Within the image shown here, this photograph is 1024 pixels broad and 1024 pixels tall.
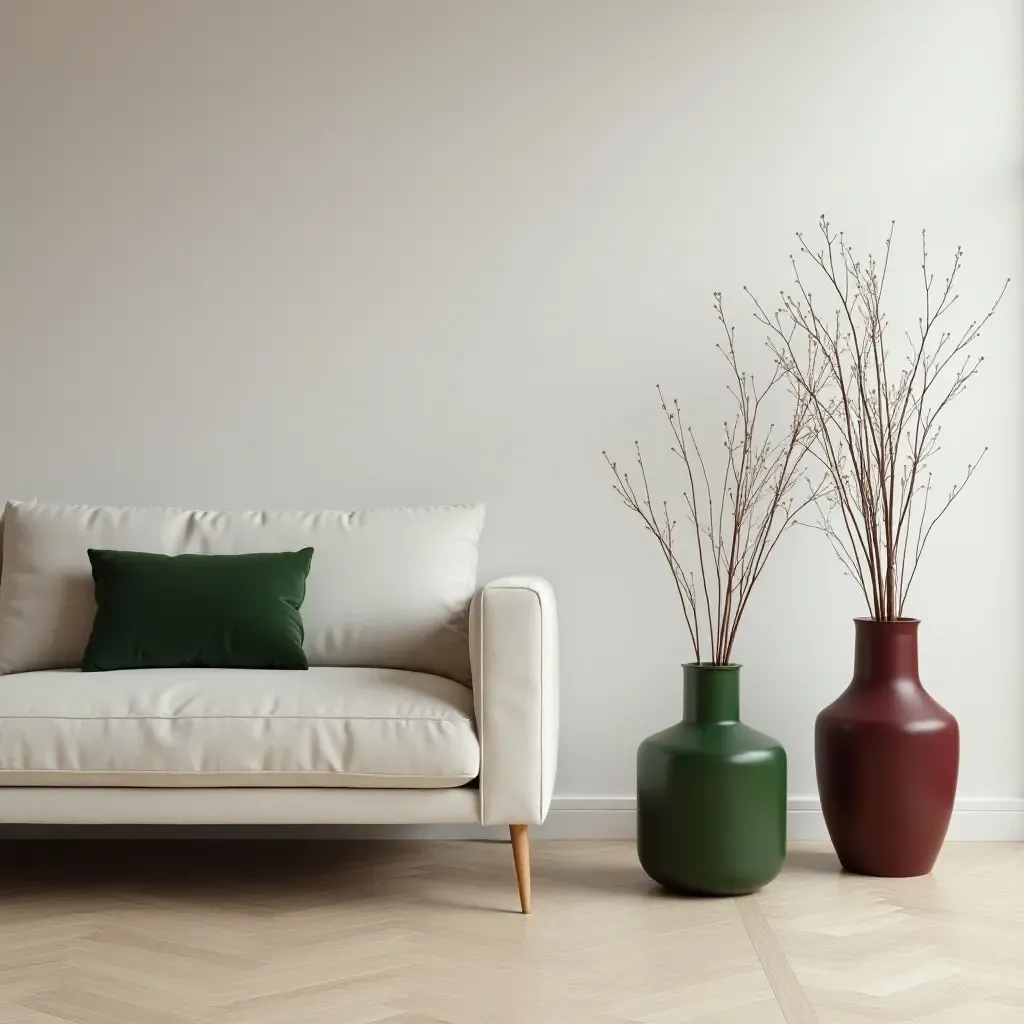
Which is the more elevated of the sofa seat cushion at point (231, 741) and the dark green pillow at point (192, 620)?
the dark green pillow at point (192, 620)

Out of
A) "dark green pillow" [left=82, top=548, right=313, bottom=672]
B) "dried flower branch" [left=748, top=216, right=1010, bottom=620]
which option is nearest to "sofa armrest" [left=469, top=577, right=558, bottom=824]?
"dark green pillow" [left=82, top=548, right=313, bottom=672]

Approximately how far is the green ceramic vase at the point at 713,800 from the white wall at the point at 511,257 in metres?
0.63

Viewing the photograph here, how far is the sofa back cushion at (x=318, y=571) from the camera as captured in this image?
327 cm

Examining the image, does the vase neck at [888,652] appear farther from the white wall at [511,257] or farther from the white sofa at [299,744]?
the white sofa at [299,744]

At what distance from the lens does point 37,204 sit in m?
3.76

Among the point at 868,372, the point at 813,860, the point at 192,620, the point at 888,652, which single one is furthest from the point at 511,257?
the point at 813,860

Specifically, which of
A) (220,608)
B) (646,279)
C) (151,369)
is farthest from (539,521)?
(151,369)

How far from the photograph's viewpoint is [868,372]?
364 centimetres

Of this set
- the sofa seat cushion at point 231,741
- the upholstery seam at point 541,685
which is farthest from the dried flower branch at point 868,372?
the sofa seat cushion at point 231,741

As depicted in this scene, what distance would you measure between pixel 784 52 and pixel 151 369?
2136 mm

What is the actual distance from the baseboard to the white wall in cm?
5

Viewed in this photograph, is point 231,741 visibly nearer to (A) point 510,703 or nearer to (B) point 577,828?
(A) point 510,703

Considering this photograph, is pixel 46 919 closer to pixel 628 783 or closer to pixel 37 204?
pixel 628 783

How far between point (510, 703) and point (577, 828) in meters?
1.01
